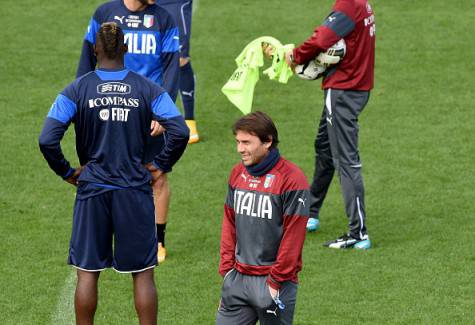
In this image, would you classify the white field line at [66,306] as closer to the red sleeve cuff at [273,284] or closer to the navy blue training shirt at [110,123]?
the navy blue training shirt at [110,123]

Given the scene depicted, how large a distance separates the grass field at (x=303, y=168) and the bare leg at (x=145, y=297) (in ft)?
2.48

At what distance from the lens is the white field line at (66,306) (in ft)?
26.6

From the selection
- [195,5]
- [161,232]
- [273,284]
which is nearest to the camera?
[273,284]

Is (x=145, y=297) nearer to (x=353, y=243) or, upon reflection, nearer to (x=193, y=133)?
(x=353, y=243)

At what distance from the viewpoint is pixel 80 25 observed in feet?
53.9

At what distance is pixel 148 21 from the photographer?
29.0 feet

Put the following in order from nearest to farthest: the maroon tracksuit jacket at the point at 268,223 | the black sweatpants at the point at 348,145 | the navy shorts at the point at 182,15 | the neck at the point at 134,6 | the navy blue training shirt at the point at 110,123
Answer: the maroon tracksuit jacket at the point at 268,223 → the navy blue training shirt at the point at 110,123 → the neck at the point at 134,6 → the black sweatpants at the point at 348,145 → the navy shorts at the point at 182,15

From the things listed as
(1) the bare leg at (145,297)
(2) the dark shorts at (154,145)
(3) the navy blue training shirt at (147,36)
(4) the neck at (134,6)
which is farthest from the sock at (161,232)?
(1) the bare leg at (145,297)

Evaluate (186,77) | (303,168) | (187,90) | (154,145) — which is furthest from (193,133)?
(154,145)

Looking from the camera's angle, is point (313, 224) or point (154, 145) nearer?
point (154, 145)

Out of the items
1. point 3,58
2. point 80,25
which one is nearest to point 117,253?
point 3,58

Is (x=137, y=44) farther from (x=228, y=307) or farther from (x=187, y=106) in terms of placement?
(x=187, y=106)

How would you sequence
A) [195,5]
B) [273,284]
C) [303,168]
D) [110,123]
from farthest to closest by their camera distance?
[195,5]
[303,168]
[110,123]
[273,284]

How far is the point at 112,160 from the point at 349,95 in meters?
2.98
